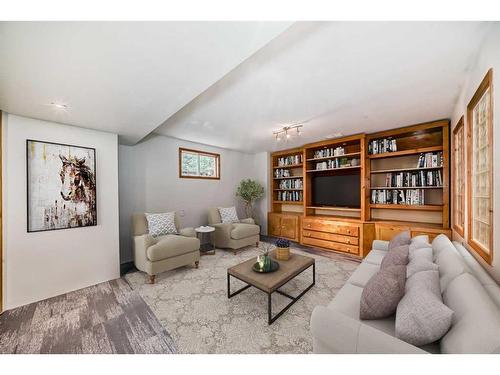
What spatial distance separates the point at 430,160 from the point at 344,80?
243 cm

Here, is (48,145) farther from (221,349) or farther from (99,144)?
(221,349)

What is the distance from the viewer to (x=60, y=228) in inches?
93.9

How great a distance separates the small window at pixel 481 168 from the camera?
1.30m

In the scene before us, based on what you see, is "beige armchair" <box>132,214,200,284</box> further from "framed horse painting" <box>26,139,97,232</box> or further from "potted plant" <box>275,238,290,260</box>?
"potted plant" <box>275,238,290,260</box>

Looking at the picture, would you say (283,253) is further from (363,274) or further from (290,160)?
(290,160)

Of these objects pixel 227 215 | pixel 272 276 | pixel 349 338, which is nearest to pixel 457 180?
pixel 272 276

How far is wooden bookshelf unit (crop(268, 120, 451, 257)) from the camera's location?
3117mm

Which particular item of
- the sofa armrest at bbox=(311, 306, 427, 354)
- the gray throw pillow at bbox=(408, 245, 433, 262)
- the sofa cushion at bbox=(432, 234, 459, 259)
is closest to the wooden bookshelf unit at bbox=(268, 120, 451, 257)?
the sofa cushion at bbox=(432, 234, 459, 259)

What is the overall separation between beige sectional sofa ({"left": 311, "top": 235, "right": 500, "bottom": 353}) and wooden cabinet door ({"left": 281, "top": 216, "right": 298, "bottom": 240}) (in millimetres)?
3285

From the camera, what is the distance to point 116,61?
4.36 ft

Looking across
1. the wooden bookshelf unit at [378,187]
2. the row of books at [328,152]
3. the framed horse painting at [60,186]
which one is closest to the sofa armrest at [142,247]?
the framed horse painting at [60,186]

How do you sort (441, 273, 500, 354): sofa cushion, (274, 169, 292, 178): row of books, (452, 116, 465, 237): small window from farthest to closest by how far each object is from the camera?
(274, 169, 292, 178): row of books < (452, 116, 465, 237): small window < (441, 273, 500, 354): sofa cushion
